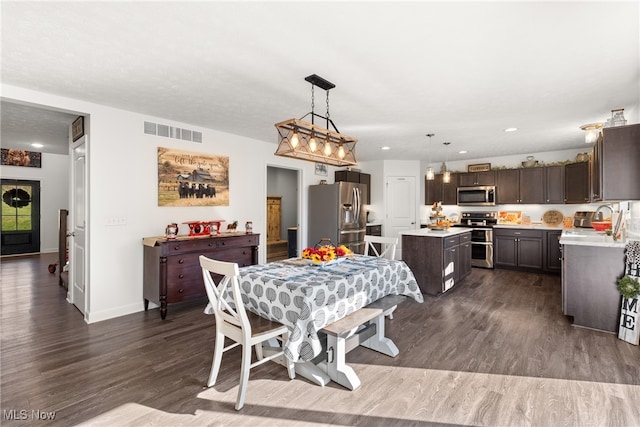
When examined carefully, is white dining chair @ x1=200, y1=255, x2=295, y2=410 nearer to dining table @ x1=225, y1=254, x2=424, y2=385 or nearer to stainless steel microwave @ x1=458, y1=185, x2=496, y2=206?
dining table @ x1=225, y1=254, x2=424, y2=385

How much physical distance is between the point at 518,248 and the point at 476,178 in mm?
1720

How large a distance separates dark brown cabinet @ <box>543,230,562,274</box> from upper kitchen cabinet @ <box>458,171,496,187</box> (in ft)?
4.93

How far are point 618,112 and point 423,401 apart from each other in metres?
3.93

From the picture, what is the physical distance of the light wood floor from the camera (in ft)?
6.45

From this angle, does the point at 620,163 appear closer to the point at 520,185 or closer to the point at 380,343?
the point at 380,343

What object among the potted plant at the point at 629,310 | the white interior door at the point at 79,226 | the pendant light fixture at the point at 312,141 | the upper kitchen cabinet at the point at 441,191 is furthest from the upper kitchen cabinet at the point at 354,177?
the potted plant at the point at 629,310

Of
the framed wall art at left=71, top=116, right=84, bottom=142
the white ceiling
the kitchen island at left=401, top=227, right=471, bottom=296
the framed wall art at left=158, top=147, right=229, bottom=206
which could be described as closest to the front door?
the white ceiling

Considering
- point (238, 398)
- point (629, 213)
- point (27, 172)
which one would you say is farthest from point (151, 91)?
point (27, 172)

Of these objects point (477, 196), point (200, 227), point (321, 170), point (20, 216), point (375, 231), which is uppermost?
point (321, 170)

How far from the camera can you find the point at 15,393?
2193 millimetres

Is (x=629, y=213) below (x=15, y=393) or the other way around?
the other way around

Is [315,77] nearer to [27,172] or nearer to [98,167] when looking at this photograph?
[98,167]

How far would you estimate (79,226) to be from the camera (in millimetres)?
3885

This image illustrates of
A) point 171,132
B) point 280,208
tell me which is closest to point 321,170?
point 280,208
